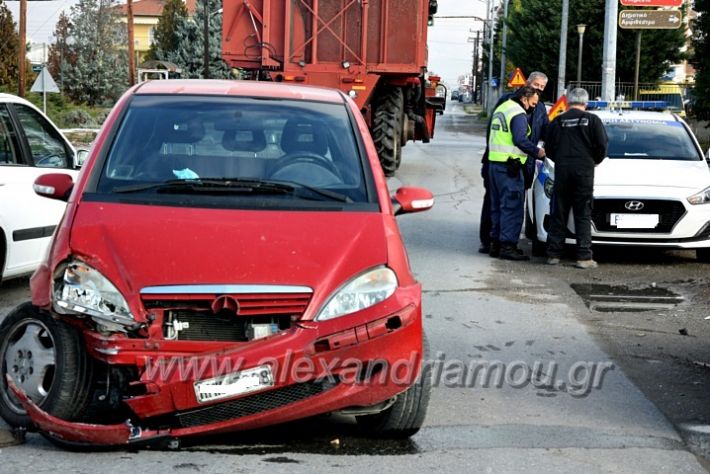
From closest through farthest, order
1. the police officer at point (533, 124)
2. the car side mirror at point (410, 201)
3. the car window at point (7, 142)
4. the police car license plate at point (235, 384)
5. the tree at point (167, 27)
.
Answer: the police car license plate at point (235, 384), the car side mirror at point (410, 201), the car window at point (7, 142), the police officer at point (533, 124), the tree at point (167, 27)

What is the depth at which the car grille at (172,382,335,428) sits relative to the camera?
16.2 ft

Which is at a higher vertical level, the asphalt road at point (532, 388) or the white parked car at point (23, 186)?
the white parked car at point (23, 186)

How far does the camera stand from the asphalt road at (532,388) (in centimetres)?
513

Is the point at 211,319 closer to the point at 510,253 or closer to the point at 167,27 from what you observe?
the point at 510,253

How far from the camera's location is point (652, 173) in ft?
39.2

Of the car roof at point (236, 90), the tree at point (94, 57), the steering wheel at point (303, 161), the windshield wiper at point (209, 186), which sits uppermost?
the car roof at point (236, 90)

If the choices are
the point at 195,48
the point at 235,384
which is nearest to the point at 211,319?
the point at 235,384

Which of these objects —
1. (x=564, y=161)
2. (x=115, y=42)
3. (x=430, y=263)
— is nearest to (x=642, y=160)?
(x=564, y=161)

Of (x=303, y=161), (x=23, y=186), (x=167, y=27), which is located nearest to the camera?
(x=303, y=161)

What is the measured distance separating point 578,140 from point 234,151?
6.09 m

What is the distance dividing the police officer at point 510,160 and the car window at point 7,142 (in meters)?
4.75

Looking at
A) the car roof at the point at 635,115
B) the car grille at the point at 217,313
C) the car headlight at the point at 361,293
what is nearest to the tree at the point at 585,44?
the car roof at the point at 635,115

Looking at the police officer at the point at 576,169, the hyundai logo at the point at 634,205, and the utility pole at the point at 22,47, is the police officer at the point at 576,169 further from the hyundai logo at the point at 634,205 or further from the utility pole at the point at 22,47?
the utility pole at the point at 22,47

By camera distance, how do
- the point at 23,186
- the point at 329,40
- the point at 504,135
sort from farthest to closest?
1. the point at 329,40
2. the point at 504,135
3. the point at 23,186
